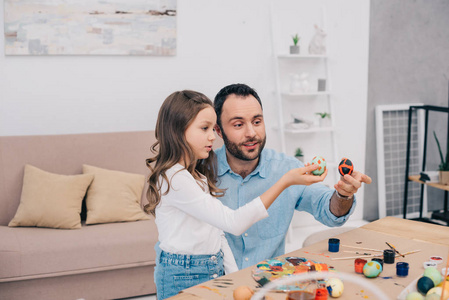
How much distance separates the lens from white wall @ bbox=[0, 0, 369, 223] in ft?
11.9

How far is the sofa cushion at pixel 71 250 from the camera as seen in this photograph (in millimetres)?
2801

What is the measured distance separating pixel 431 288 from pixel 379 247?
0.43 meters

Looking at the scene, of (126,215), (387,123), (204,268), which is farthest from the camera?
(387,123)

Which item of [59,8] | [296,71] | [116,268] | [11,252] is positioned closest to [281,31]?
[296,71]

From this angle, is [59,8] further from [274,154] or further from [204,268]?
[204,268]

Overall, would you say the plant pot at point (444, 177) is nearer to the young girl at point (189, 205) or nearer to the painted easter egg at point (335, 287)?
the young girl at point (189, 205)

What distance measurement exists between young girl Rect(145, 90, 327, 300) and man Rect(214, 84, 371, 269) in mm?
201

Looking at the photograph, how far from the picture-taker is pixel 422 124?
4.90 m

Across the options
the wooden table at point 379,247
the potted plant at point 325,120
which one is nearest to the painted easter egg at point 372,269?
the wooden table at point 379,247

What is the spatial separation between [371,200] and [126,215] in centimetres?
256

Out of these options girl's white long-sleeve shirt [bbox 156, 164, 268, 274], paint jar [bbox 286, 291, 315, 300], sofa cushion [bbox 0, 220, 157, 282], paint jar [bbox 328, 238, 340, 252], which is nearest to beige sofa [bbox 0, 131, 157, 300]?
sofa cushion [bbox 0, 220, 157, 282]

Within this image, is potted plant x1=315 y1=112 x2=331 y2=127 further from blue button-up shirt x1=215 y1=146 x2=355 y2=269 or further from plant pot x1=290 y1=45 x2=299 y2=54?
blue button-up shirt x1=215 y1=146 x2=355 y2=269

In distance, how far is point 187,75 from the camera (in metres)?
4.06

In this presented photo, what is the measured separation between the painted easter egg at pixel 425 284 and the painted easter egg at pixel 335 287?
0.63 ft
